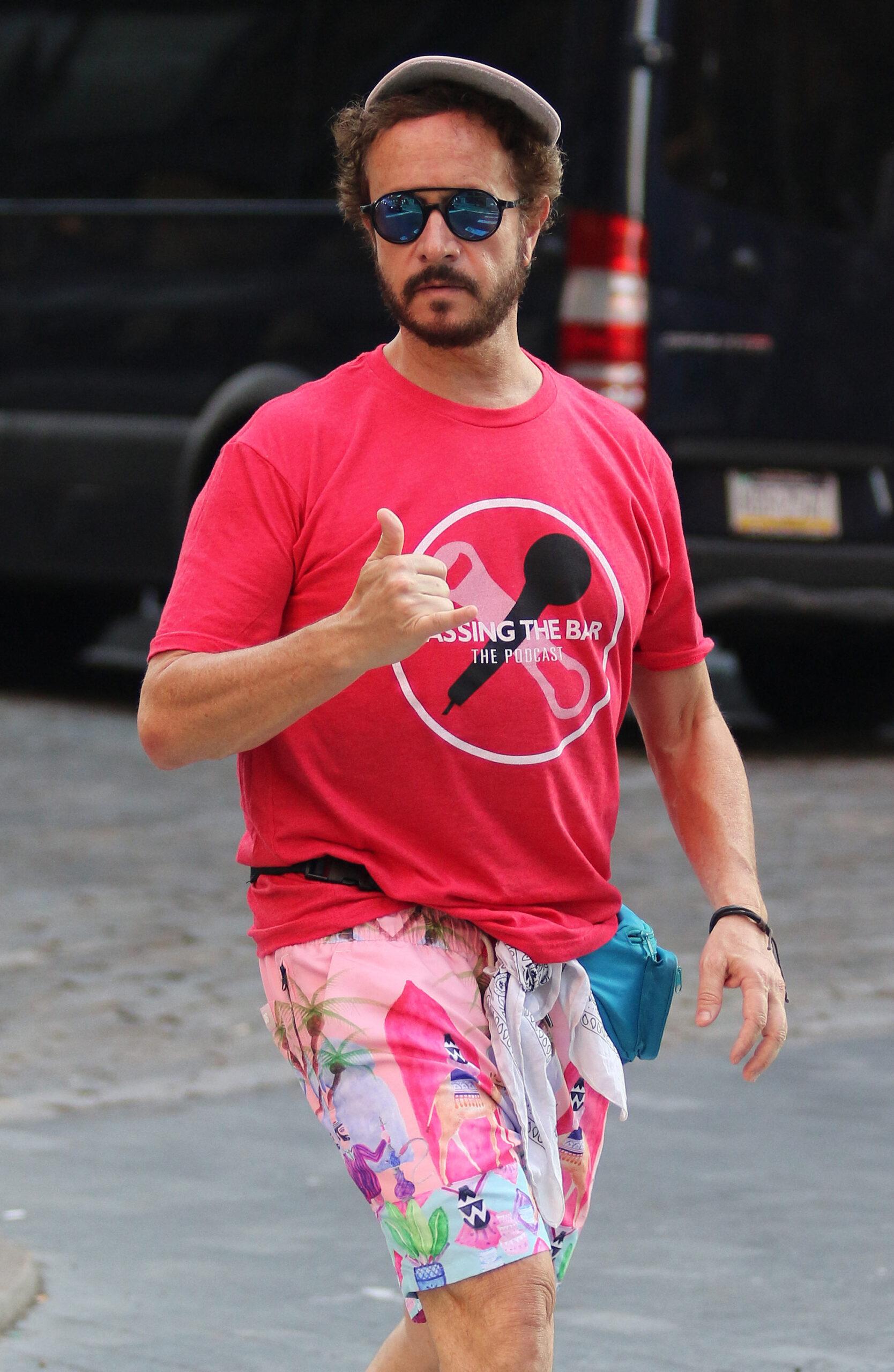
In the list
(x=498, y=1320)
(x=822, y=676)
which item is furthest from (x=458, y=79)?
(x=822, y=676)

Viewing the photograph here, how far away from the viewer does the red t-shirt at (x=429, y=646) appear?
9.12 feet

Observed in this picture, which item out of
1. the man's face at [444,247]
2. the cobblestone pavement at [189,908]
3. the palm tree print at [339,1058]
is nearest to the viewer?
the palm tree print at [339,1058]

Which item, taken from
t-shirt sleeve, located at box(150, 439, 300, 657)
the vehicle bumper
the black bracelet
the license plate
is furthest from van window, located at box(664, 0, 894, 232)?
t-shirt sleeve, located at box(150, 439, 300, 657)

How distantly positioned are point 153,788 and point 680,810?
6.04 metres

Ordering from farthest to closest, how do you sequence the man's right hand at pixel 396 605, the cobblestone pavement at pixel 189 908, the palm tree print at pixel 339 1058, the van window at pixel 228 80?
the van window at pixel 228 80 → the cobblestone pavement at pixel 189 908 → the palm tree print at pixel 339 1058 → the man's right hand at pixel 396 605

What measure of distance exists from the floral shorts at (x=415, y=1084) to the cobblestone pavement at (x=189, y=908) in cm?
250

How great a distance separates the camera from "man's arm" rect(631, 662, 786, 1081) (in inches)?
117

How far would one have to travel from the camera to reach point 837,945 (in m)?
6.70

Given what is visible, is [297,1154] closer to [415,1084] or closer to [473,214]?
[415,1084]

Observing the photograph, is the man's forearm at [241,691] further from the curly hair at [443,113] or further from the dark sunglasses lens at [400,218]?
the curly hair at [443,113]

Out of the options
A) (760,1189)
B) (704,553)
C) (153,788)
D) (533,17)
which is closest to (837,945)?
(760,1189)

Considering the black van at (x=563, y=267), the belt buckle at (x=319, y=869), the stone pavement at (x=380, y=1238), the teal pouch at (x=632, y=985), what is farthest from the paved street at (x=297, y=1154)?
the black van at (x=563, y=267)

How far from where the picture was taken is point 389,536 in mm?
2566

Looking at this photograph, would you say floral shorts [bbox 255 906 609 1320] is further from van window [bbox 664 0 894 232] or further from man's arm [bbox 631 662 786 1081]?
van window [bbox 664 0 894 232]
